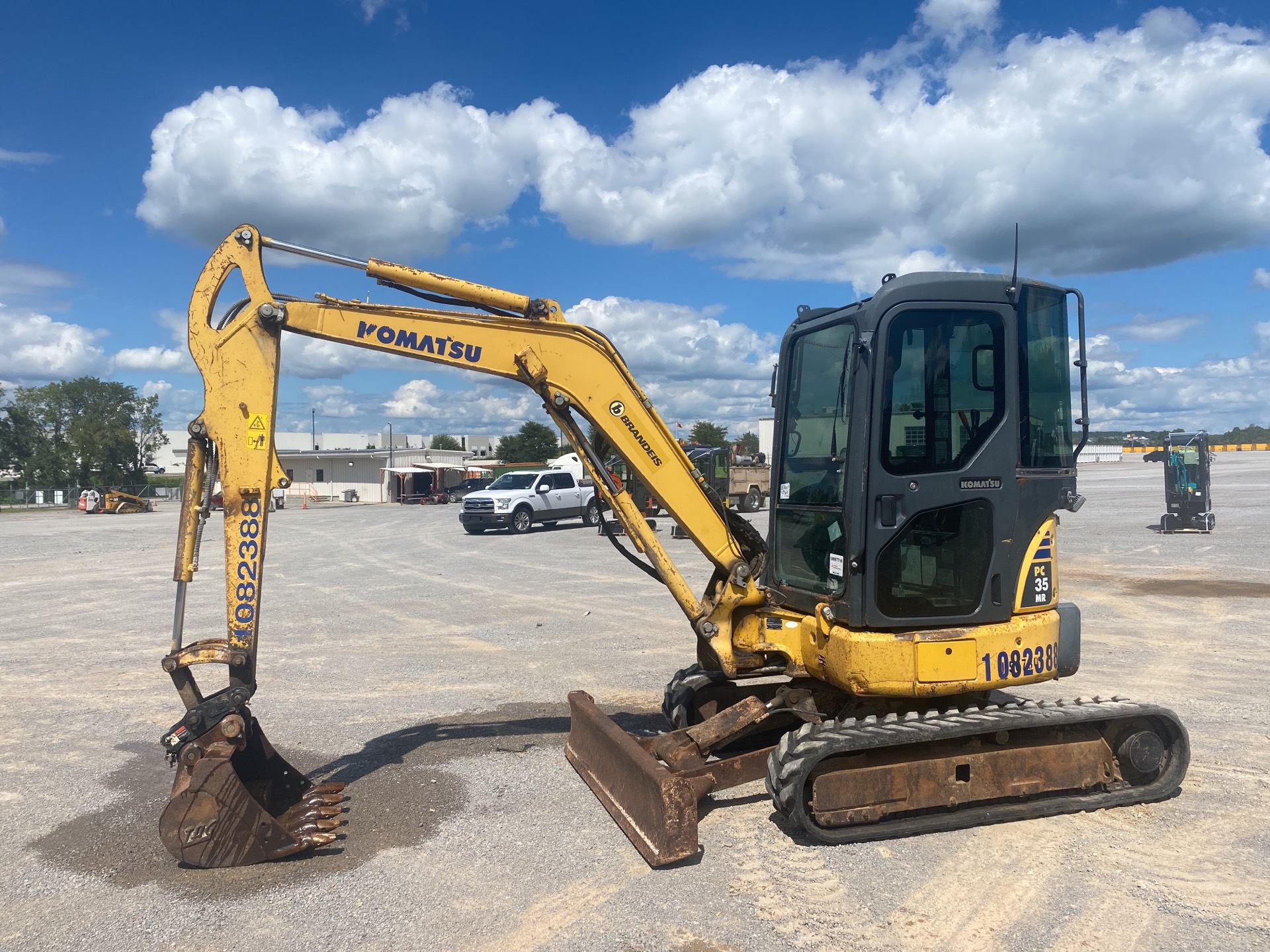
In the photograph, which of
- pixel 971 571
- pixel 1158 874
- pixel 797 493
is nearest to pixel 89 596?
pixel 797 493

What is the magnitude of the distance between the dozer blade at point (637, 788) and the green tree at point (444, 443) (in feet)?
389

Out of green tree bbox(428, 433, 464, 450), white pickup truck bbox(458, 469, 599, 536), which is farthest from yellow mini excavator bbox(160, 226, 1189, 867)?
green tree bbox(428, 433, 464, 450)

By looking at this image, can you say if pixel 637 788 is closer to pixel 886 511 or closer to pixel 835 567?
pixel 835 567

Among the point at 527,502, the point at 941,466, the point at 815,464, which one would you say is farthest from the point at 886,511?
the point at 527,502

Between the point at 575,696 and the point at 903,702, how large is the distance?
228 cm

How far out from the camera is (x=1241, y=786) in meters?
5.72

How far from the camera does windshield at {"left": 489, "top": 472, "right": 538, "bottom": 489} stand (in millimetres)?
28531

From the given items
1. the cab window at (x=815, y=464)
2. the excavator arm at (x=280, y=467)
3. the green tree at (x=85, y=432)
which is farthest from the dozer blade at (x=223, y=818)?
the green tree at (x=85, y=432)

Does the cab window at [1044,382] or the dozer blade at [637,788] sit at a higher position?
the cab window at [1044,382]

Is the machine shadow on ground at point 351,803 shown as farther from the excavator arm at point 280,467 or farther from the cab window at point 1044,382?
the cab window at point 1044,382

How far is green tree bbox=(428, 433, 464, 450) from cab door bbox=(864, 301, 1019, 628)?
11952cm

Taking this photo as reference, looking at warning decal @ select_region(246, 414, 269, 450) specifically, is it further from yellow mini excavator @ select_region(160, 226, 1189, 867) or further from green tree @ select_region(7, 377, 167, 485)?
green tree @ select_region(7, 377, 167, 485)

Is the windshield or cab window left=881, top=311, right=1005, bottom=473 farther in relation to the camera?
the windshield

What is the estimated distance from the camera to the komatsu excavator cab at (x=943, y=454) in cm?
519
